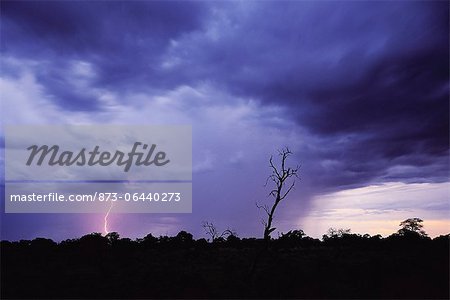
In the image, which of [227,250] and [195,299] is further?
[227,250]

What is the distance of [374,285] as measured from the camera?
2819 centimetres

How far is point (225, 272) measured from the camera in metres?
35.3

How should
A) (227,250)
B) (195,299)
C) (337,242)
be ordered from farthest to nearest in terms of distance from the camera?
(337,242) → (227,250) → (195,299)

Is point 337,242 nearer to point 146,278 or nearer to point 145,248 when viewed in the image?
point 145,248

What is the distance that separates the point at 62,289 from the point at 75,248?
1955 cm

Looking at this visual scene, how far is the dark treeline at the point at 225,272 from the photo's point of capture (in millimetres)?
27594

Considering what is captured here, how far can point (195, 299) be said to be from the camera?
26734 millimetres

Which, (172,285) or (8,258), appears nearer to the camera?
(172,285)

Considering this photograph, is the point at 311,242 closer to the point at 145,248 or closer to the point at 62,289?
the point at 145,248

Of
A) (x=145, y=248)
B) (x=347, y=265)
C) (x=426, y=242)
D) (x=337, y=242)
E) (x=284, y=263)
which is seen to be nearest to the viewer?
(x=347, y=265)

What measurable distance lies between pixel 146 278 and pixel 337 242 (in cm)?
3563

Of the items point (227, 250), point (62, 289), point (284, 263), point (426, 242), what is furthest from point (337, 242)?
point (62, 289)

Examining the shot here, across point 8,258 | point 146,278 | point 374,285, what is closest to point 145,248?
point 8,258

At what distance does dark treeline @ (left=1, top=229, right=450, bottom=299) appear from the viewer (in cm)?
2759
